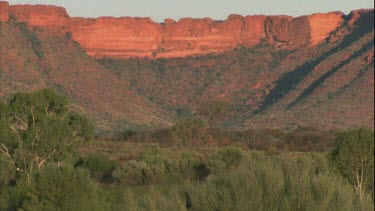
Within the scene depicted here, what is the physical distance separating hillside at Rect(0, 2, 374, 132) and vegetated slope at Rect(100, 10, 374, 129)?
17 centimetres

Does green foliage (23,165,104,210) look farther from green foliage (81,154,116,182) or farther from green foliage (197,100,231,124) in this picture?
green foliage (197,100,231,124)

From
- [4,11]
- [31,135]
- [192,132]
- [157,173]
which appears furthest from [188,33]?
[31,135]

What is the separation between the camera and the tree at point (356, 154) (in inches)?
1418

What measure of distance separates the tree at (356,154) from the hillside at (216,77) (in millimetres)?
43712

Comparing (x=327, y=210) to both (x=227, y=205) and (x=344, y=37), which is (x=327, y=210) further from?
(x=344, y=37)

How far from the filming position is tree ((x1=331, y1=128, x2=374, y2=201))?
36.0 m

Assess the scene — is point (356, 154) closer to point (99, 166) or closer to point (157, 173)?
point (157, 173)

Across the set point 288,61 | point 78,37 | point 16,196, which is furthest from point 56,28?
point 16,196

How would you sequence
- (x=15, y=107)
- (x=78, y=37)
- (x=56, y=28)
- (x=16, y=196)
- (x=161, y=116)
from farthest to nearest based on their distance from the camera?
1. (x=78, y=37)
2. (x=56, y=28)
3. (x=161, y=116)
4. (x=15, y=107)
5. (x=16, y=196)

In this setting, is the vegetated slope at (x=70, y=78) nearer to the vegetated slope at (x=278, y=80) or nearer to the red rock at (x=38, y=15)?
the red rock at (x=38, y=15)

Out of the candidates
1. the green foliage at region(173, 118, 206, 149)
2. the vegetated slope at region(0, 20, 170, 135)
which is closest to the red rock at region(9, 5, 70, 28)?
the vegetated slope at region(0, 20, 170, 135)

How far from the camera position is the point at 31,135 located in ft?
113

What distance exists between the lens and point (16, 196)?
24.6 meters

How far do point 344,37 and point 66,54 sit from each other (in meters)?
45.9
